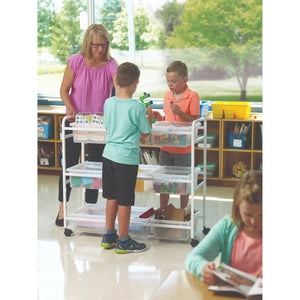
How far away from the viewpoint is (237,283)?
4.42 ft

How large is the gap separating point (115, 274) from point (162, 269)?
271 mm

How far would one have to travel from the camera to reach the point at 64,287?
2848mm

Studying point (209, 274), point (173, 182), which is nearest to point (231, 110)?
point (173, 182)

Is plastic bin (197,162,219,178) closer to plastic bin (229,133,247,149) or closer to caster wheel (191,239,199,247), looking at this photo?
plastic bin (229,133,247,149)

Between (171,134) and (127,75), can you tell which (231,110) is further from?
(127,75)

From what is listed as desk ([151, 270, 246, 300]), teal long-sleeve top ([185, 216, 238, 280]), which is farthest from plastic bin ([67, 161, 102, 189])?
desk ([151, 270, 246, 300])

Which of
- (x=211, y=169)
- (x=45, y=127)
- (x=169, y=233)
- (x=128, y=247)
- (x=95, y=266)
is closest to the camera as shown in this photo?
(x=95, y=266)

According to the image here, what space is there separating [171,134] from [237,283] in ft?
7.07

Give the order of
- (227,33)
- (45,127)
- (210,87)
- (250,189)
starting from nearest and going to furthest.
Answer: (250,189) < (45,127) < (227,33) < (210,87)

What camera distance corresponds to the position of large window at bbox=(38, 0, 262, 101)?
5.89m

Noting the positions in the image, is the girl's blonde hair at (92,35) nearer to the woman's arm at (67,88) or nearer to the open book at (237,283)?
the woman's arm at (67,88)
